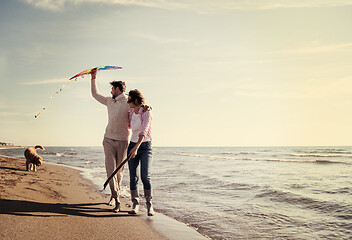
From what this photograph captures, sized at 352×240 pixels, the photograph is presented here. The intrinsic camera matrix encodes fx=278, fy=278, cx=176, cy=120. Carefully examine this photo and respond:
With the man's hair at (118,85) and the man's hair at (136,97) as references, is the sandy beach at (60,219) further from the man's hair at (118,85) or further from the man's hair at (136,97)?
the man's hair at (118,85)

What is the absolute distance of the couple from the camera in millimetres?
4469

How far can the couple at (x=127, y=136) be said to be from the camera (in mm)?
4469

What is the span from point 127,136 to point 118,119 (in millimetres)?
332

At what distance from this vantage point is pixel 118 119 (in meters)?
4.69

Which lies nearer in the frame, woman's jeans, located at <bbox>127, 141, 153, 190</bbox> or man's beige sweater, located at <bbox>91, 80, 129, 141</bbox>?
woman's jeans, located at <bbox>127, 141, 153, 190</bbox>

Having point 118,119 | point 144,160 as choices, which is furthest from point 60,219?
point 118,119

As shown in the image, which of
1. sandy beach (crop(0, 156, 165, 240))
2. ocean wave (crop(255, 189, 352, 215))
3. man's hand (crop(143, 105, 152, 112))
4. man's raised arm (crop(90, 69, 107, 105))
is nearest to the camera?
sandy beach (crop(0, 156, 165, 240))

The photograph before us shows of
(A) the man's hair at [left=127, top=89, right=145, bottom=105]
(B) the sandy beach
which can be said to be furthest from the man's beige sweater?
(B) the sandy beach

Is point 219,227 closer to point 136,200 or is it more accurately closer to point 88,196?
point 136,200

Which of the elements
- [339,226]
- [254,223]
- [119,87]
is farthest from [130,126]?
[339,226]

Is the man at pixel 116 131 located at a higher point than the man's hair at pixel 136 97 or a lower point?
lower

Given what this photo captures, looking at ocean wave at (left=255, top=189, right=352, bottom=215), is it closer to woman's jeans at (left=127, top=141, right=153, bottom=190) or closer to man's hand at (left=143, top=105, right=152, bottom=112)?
woman's jeans at (left=127, top=141, right=153, bottom=190)

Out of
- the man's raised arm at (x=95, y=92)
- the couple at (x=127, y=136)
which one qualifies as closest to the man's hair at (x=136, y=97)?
the couple at (x=127, y=136)

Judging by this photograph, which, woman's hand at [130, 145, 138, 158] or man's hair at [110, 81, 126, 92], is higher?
man's hair at [110, 81, 126, 92]
